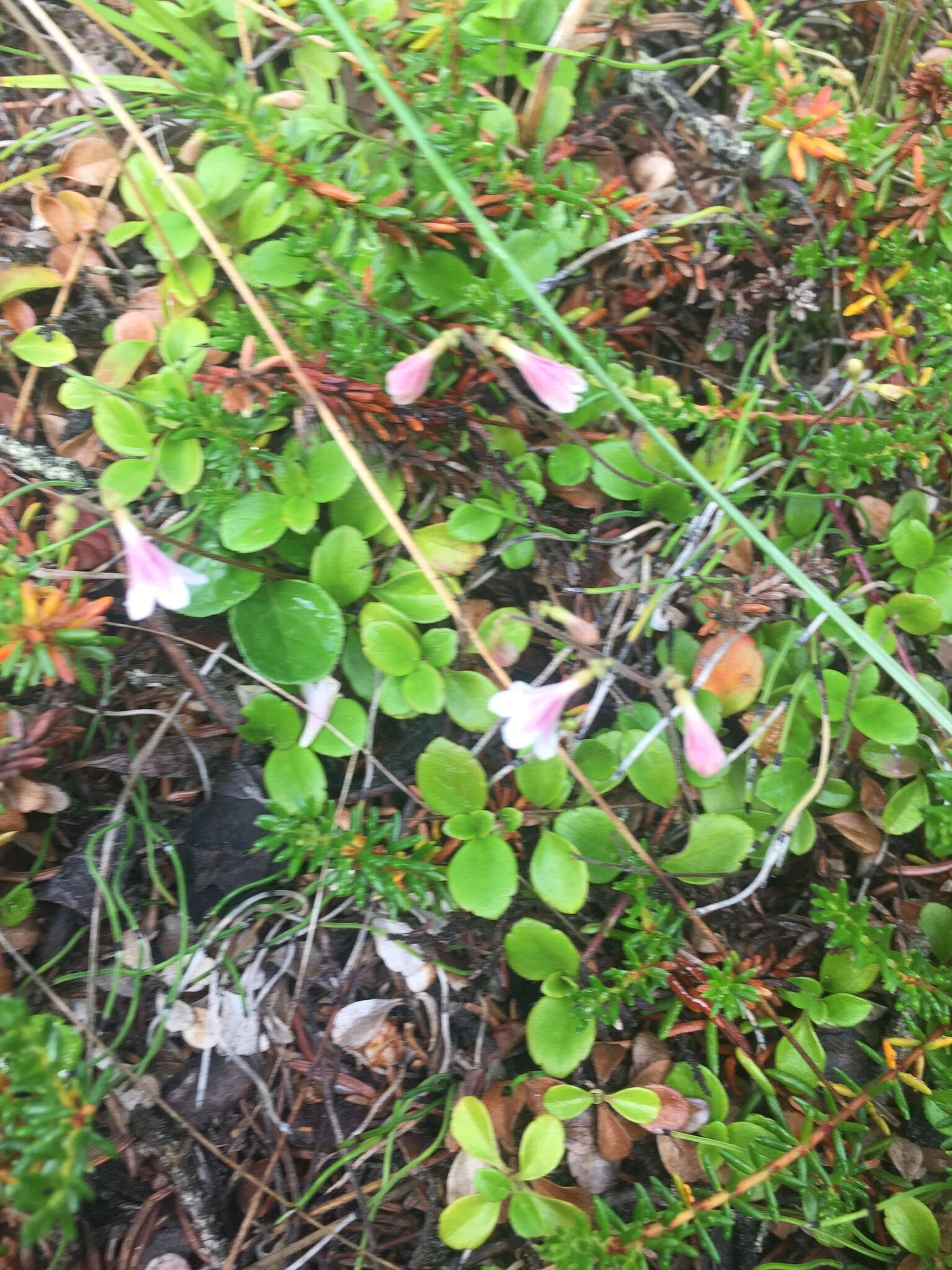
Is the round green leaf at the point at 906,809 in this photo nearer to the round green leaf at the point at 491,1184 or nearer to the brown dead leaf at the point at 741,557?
the brown dead leaf at the point at 741,557

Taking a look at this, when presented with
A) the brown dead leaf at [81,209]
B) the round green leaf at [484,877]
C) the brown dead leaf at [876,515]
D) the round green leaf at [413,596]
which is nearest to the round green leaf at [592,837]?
the round green leaf at [484,877]

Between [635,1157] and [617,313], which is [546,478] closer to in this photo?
[617,313]

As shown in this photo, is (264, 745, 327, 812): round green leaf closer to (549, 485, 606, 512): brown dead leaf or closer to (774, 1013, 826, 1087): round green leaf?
(549, 485, 606, 512): brown dead leaf

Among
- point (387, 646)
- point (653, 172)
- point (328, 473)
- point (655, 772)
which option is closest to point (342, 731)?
point (387, 646)

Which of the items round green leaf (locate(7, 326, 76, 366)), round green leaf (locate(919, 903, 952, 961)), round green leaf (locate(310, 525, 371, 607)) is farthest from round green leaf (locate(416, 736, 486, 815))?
round green leaf (locate(7, 326, 76, 366))

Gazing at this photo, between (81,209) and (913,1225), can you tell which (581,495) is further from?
(913,1225)

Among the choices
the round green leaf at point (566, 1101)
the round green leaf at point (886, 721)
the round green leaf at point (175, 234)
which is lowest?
the round green leaf at point (566, 1101)

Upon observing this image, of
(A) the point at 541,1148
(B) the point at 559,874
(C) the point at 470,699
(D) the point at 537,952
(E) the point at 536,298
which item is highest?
(E) the point at 536,298
